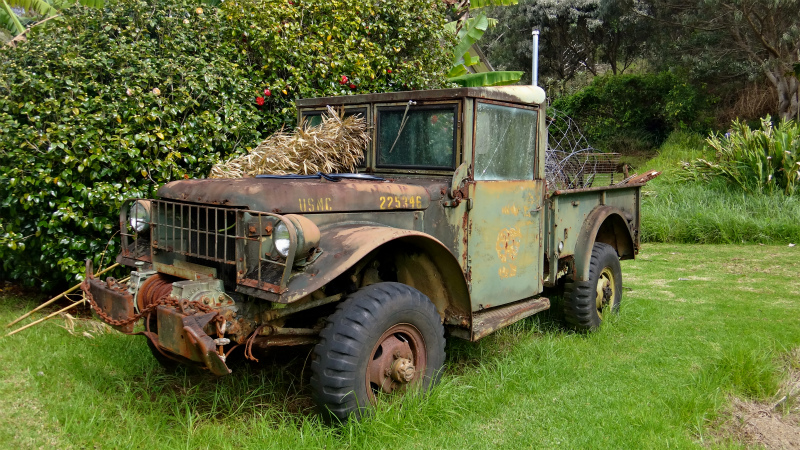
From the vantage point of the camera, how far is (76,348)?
4621mm

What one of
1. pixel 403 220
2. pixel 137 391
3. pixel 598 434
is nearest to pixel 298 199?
pixel 403 220

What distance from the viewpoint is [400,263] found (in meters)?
4.00

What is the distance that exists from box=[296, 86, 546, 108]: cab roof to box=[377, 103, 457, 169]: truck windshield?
0.23ft

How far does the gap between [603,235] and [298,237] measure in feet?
13.3

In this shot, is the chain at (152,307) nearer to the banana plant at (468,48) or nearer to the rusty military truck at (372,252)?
the rusty military truck at (372,252)

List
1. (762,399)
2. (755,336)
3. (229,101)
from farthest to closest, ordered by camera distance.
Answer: (229,101) < (755,336) < (762,399)

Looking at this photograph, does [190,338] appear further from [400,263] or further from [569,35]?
[569,35]

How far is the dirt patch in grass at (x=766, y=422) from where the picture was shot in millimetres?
3645

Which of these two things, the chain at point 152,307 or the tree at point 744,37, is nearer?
the chain at point 152,307

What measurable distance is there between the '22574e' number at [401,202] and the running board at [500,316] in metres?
0.89

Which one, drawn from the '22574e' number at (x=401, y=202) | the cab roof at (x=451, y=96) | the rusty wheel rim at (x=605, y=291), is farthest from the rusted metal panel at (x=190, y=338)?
the rusty wheel rim at (x=605, y=291)

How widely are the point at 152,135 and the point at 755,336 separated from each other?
17.2ft

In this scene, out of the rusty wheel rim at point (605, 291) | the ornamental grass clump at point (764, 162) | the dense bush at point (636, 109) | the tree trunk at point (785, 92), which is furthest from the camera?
the dense bush at point (636, 109)

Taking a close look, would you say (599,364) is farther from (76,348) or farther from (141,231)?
(76,348)
